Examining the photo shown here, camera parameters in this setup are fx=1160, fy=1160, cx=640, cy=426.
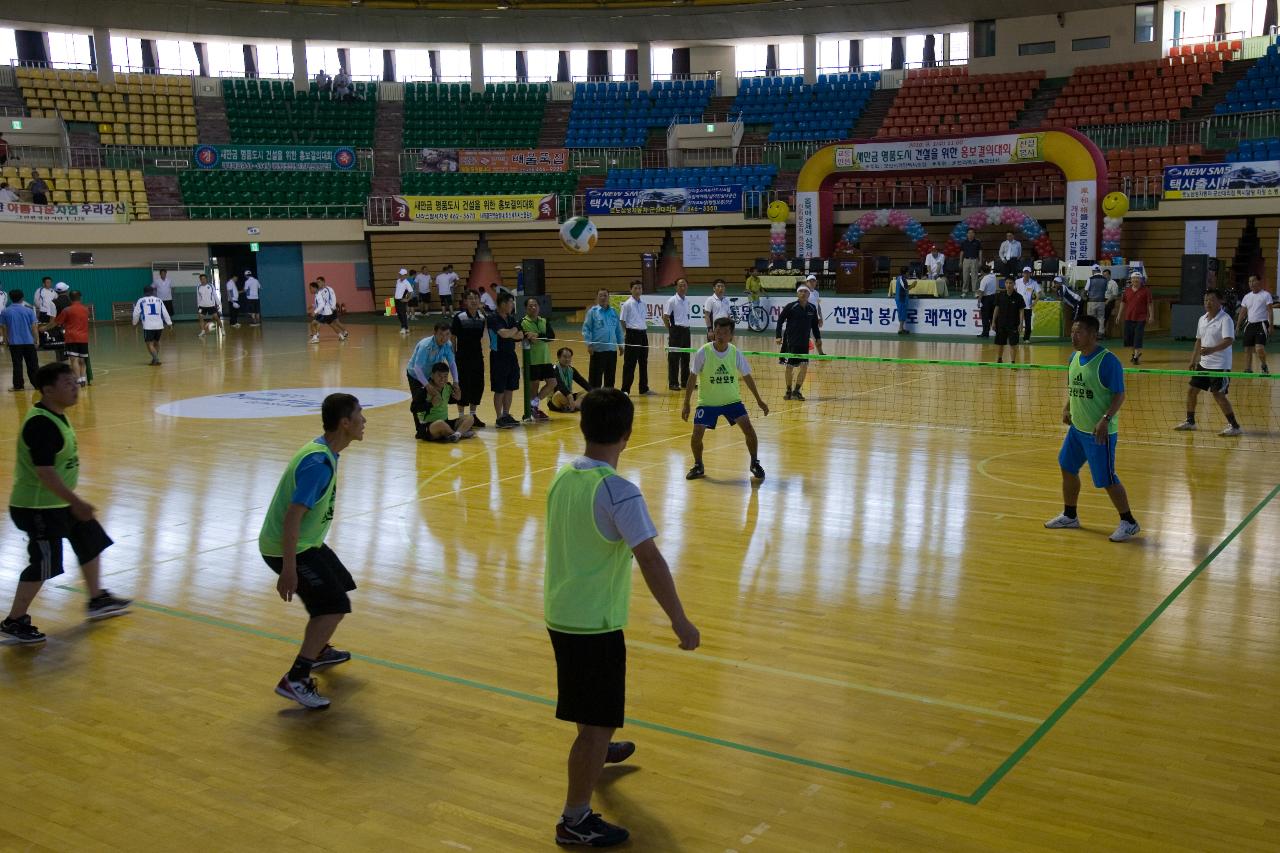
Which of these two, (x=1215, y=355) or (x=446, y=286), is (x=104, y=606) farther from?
(x=446, y=286)

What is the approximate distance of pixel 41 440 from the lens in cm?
726

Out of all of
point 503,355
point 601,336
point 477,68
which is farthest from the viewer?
point 477,68

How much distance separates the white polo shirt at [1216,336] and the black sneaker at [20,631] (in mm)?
12976

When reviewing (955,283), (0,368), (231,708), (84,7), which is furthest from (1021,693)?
(84,7)

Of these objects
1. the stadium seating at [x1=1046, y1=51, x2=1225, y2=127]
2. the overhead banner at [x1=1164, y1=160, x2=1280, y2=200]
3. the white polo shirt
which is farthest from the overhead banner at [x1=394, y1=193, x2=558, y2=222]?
the white polo shirt

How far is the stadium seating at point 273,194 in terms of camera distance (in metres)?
38.1

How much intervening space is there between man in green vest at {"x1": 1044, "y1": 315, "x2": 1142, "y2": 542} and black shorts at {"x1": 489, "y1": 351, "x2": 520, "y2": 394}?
8196mm

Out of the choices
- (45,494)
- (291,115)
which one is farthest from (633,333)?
(291,115)

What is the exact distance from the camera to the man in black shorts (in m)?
15.6

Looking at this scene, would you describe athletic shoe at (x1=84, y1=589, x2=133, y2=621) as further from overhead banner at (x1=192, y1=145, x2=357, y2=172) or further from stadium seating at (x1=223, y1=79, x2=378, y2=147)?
stadium seating at (x1=223, y1=79, x2=378, y2=147)

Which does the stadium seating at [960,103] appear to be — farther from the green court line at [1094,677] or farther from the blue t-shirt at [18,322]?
the green court line at [1094,677]

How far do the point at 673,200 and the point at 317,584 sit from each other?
3202cm

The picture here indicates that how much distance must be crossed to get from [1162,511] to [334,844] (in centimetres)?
831

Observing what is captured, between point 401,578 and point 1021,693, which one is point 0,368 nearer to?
point 401,578
